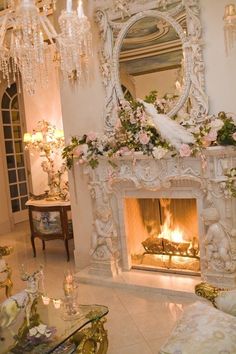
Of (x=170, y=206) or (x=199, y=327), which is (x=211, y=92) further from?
(x=199, y=327)

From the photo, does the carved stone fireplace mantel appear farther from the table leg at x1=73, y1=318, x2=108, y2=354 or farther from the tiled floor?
the table leg at x1=73, y1=318, x2=108, y2=354

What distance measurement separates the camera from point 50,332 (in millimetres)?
2342

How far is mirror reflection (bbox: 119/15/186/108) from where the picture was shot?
3.85 metres

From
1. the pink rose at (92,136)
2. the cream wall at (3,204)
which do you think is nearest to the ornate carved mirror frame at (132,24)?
the pink rose at (92,136)

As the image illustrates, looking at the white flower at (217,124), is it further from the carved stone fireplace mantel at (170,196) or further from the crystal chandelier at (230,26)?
the crystal chandelier at (230,26)

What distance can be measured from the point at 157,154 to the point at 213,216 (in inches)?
30.8

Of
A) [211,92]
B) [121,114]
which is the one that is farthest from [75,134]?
[211,92]

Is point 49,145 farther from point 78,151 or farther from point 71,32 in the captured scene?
point 71,32

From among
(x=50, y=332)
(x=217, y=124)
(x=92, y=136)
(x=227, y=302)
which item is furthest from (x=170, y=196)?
(x=50, y=332)

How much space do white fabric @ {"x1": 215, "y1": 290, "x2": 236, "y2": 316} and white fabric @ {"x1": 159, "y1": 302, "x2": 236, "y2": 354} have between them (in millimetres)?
113

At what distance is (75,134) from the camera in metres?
4.56

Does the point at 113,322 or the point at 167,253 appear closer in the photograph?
the point at 113,322

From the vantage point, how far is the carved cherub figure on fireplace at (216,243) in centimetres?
358

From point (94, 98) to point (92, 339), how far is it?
2.71 meters
